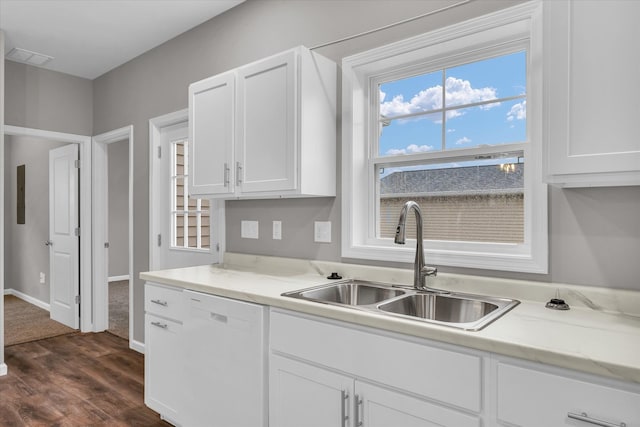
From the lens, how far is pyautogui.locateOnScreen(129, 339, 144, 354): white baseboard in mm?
3658

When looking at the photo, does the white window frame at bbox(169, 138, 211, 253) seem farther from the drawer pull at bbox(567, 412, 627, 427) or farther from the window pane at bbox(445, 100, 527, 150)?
the drawer pull at bbox(567, 412, 627, 427)

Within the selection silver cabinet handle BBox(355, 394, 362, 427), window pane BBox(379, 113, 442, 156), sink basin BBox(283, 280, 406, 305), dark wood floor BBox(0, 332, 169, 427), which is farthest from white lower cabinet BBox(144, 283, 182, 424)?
window pane BBox(379, 113, 442, 156)

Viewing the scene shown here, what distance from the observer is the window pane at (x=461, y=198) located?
6.32ft

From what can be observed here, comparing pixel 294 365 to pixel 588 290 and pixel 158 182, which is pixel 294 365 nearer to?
pixel 588 290

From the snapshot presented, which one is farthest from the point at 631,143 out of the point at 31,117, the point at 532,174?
the point at 31,117

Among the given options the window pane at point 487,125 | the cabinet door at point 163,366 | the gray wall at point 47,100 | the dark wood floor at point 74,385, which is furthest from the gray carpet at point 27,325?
the window pane at point 487,125

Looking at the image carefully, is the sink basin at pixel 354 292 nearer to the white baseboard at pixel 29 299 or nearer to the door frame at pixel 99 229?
the door frame at pixel 99 229

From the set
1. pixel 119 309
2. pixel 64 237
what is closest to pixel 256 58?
pixel 64 237

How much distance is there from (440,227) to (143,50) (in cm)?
304

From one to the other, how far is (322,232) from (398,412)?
3.99 ft

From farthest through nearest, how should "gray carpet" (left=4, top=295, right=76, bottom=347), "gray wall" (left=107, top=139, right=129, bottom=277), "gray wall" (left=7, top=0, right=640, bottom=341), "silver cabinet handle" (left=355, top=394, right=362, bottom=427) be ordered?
"gray wall" (left=107, top=139, right=129, bottom=277) < "gray carpet" (left=4, top=295, right=76, bottom=347) < "gray wall" (left=7, top=0, right=640, bottom=341) < "silver cabinet handle" (left=355, top=394, right=362, bottom=427)

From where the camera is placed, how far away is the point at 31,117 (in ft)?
12.9

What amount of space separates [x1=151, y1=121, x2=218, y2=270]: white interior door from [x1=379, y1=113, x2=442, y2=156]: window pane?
1523 millimetres

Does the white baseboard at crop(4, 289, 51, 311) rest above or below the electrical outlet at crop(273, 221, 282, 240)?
below
